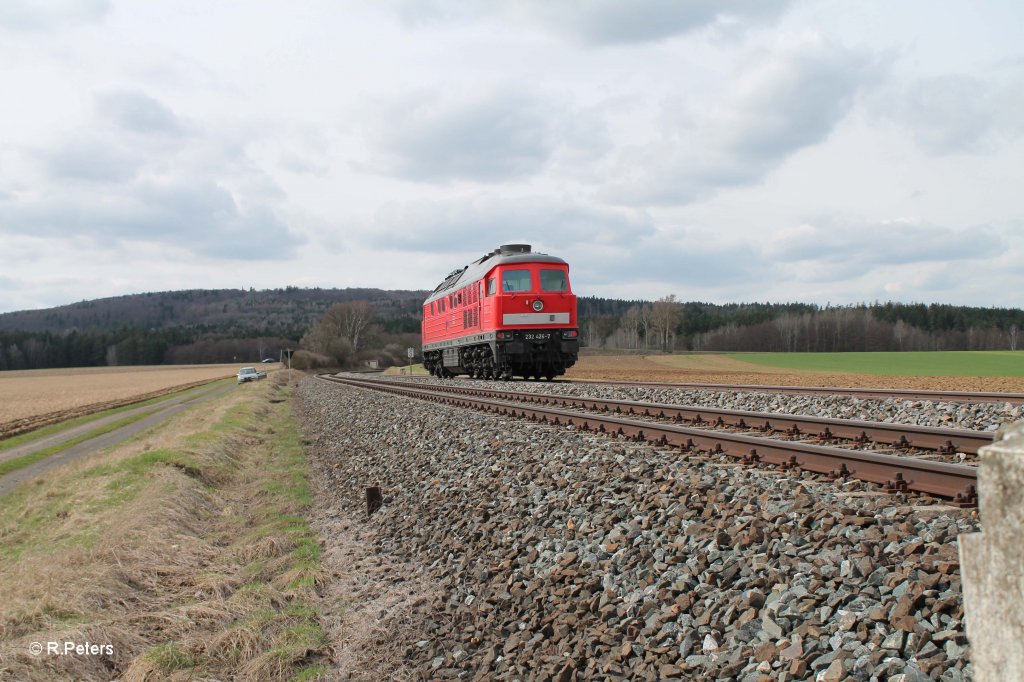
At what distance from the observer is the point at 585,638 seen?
4742 millimetres

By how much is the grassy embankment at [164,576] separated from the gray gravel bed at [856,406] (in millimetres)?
7749

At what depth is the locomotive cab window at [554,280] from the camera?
2345cm

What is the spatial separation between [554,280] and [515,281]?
4.54 feet

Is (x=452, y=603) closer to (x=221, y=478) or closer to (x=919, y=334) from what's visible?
(x=221, y=478)

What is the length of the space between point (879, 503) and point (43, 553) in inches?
324

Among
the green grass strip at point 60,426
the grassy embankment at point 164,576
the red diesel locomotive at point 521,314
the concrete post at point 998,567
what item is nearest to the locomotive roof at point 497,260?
the red diesel locomotive at point 521,314

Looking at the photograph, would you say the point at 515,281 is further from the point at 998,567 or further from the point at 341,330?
the point at 341,330

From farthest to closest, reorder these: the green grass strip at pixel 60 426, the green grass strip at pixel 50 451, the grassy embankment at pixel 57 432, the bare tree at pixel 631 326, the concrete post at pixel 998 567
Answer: the bare tree at pixel 631 326
the green grass strip at pixel 60 426
the grassy embankment at pixel 57 432
the green grass strip at pixel 50 451
the concrete post at pixel 998 567

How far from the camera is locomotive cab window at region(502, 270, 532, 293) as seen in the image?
23.0 m

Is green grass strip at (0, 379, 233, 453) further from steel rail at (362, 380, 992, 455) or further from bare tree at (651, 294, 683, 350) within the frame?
bare tree at (651, 294, 683, 350)

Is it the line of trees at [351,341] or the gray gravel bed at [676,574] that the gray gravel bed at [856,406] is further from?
the line of trees at [351,341]

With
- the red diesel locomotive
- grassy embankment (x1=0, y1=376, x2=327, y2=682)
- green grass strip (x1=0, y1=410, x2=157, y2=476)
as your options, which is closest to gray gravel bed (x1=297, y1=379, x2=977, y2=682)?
grassy embankment (x1=0, y1=376, x2=327, y2=682)

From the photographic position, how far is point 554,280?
77.8ft

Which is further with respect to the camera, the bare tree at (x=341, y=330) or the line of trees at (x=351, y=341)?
the bare tree at (x=341, y=330)
